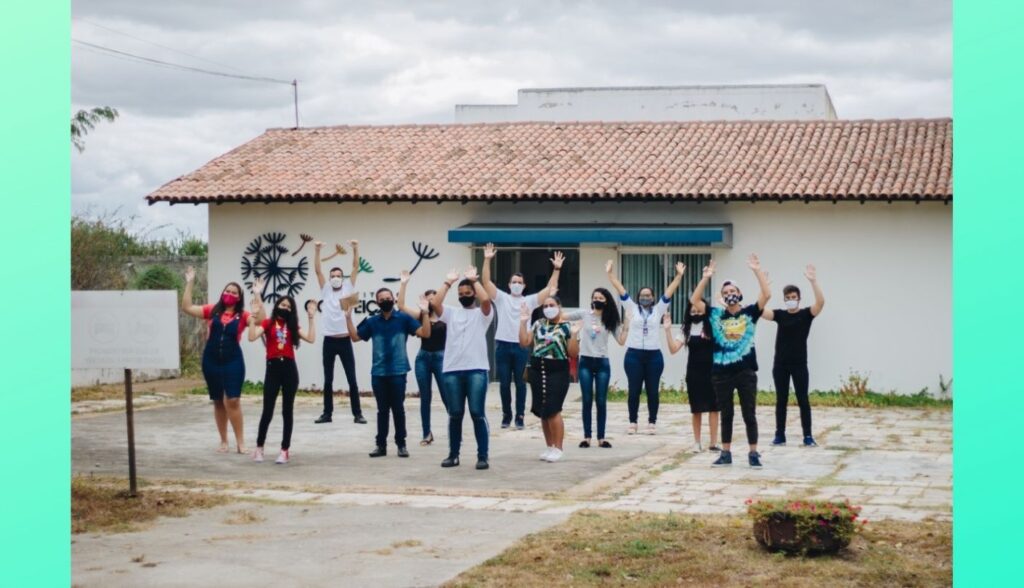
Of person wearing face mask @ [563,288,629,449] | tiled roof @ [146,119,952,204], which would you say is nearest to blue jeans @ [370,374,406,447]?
person wearing face mask @ [563,288,629,449]

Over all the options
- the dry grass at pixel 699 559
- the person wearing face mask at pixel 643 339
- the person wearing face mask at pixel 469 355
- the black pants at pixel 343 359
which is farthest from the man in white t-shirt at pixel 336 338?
the dry grass at pixel 699 559

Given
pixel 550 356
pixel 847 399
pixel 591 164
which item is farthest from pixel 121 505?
pixel 591 164

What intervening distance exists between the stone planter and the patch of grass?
11.9m

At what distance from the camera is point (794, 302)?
14.8 metres

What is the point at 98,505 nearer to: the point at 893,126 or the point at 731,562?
the point at 731,562

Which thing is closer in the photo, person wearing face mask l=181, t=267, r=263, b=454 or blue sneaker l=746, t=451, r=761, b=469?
blue sneaker l=746, t=451, r=761, b=469

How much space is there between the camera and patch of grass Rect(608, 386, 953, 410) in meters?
21.1

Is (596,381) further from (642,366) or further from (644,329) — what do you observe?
(644,329)

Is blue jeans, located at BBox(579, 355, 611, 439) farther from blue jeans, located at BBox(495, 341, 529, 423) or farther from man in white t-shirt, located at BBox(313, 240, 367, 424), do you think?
man in white t-shirt, located at BBox(313, 240, 367, 424)

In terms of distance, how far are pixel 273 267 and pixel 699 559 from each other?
1696 centimetres

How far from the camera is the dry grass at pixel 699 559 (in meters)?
8.34

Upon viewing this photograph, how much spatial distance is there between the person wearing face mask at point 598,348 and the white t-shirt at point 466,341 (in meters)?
1.97

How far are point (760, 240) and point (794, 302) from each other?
8.35 m

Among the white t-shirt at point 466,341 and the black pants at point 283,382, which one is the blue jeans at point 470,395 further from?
the black pants at point 283,382
